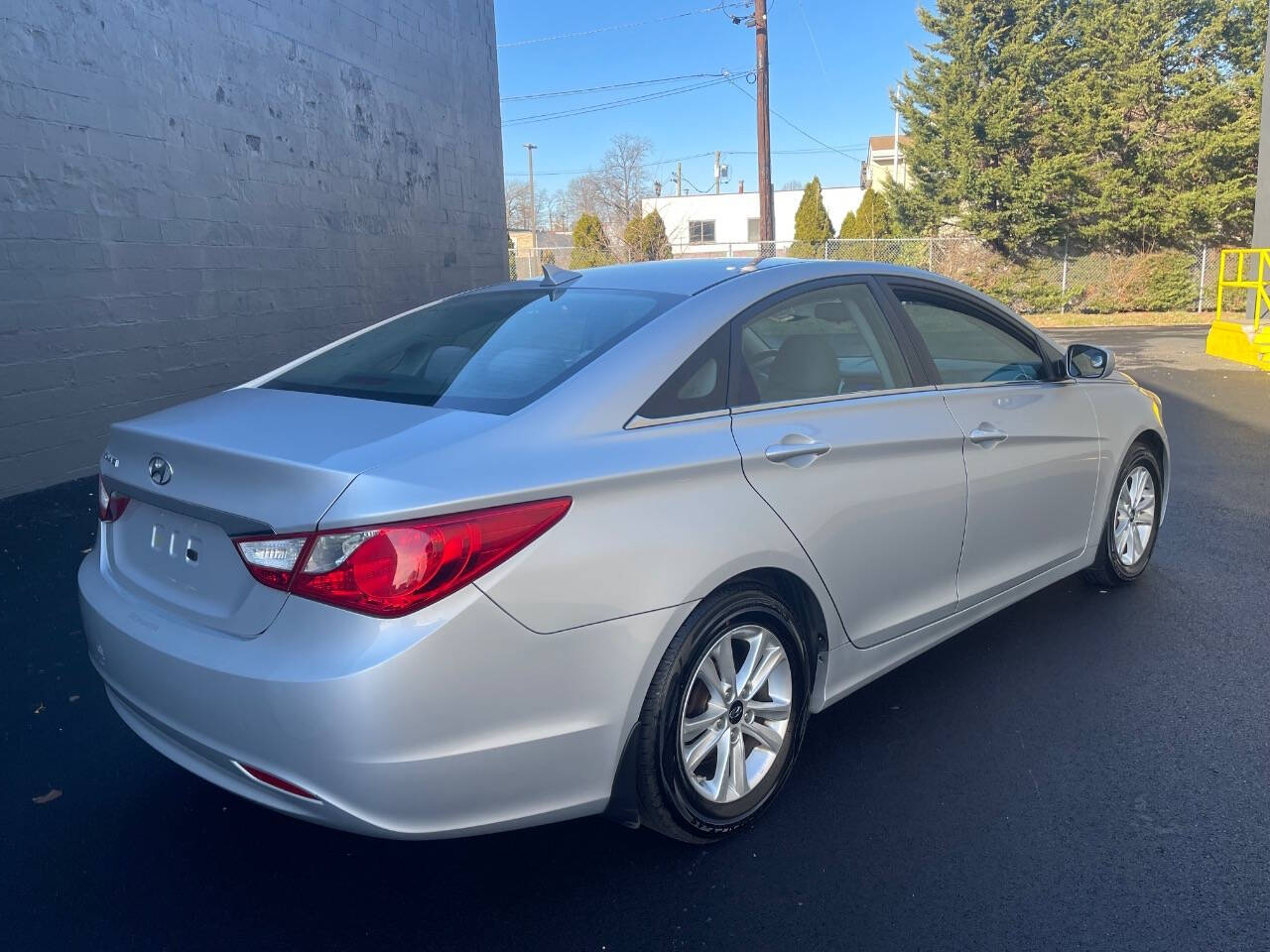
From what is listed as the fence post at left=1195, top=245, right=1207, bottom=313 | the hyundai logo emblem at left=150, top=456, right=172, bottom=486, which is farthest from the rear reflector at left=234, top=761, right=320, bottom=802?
the fence post at left=1195, top=245, right=1207, bottom=313

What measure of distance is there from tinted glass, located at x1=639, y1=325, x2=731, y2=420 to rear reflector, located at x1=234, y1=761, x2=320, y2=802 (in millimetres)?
1241

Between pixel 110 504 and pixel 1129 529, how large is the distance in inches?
173

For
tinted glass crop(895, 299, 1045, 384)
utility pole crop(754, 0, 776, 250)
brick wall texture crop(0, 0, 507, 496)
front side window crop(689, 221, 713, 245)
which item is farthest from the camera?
front side window crop(689, 221, 713, 245)

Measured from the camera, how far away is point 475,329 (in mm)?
3354

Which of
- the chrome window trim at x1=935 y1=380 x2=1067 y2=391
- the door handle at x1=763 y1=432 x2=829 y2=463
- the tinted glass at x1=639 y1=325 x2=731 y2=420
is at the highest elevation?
the tinted glass at x1=639 y1=325 x2=731 y2=420

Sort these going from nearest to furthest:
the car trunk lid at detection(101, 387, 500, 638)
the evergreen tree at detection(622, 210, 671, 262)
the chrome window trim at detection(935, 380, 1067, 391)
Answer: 1. the car trunk lid at detection(101, 387, 500, 638)
2. the chrome window trim at detection(935, 380, 1067, 391)
3. the evergreen tree at detection(622, 210, 671, 262)

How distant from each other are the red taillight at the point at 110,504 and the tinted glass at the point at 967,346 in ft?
8.81

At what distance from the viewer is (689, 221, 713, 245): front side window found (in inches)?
1956

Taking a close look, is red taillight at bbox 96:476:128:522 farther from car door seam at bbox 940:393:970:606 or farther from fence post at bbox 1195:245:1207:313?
fence post at bbox 1195:245:1207:313

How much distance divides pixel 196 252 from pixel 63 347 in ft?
5.30

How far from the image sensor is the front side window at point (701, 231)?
49688 mm

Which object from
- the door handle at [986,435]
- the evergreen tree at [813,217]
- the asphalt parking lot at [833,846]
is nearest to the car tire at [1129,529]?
the asphalt parking lot at [833,846]

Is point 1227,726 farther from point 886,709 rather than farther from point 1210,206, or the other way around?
point 1210,206

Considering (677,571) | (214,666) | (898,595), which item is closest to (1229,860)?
(898,595)
